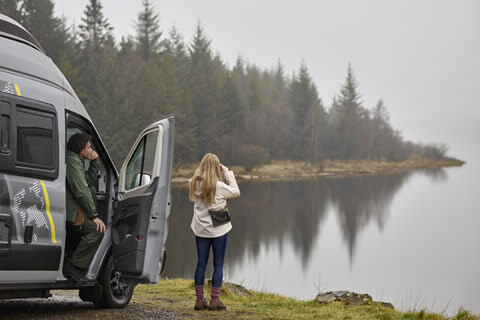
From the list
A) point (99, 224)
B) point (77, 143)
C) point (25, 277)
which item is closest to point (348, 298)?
point (99, 224)

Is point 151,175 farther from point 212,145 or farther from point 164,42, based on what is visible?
point 164,42

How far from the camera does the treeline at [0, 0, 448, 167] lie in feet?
173

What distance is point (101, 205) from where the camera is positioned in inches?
254

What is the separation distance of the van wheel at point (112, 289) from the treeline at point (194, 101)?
141 feet

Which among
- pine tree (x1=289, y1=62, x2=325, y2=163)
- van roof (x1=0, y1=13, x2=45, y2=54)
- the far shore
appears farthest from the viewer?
pine tree (x1=289, y1=62, x2=325, y2=163)

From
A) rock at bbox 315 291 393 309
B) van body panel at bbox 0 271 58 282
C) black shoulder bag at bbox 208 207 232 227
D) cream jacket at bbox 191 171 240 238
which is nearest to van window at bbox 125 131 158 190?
cream jacket at bbox 191 171 240 238

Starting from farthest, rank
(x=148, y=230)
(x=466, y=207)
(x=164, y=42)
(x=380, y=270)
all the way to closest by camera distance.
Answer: (x=164, y=42) < (x=466, y=207) < (x=380, y=270) < (x=148, y=230)

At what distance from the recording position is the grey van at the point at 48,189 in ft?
17.0

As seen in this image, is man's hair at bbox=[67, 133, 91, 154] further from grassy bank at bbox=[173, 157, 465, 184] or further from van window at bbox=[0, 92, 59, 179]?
grassy bank at bbox=[173, 157, 465, 184]

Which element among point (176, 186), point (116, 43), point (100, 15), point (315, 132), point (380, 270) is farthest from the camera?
point (315, 132)

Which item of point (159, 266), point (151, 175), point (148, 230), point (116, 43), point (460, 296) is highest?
point (116, 43)

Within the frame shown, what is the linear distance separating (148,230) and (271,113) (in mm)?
83894

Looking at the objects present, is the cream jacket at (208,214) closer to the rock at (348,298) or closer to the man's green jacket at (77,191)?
the man's green jacket at (77,191)

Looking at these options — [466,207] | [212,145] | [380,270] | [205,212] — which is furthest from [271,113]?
[205,212]
